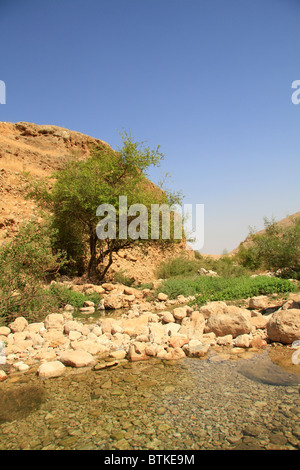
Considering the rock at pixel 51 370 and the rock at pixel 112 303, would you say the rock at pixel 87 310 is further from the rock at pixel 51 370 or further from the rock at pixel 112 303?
the rock at pixel 51 370

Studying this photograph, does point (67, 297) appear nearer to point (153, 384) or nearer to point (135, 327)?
point (135, 327)

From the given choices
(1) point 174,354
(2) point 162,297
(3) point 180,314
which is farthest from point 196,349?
(2) point 162,297

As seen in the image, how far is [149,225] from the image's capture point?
16328 millimetres

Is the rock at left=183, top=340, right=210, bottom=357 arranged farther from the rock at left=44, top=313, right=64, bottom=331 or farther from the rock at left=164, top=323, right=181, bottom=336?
the rock at left=44, top=313, right=64, bottom=331

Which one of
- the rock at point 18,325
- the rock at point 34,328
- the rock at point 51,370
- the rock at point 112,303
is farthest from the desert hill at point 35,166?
the rock at point 51,370

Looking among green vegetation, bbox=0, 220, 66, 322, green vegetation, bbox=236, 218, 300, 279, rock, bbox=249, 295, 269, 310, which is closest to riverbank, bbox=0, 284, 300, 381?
rock, bbox=249, 295, 269, 310

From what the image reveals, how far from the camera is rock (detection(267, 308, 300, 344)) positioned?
6086mm

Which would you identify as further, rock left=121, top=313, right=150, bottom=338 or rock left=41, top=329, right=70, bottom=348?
rock left=121, top=313, right=150, bottom=338

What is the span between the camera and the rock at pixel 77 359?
543cm

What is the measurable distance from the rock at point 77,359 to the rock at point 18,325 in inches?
87.9

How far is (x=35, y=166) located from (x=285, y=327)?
2511 cm

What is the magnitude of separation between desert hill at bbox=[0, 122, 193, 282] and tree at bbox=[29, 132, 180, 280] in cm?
192

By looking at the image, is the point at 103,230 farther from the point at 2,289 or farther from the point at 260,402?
the point at 260,402

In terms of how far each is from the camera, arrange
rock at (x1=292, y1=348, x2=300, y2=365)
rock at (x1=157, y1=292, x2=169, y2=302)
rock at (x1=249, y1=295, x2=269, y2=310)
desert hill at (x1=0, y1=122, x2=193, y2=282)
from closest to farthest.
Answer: rock at (x1=292, y1=348, x2=300, y2=365)
rock at (x1=249, y1=295, x2=269, y2=310)
rock at (x1=157, y1=292, x2=169, y2=302)
desert hill at (x1=0, y1=122, x2=193, y2=282)
